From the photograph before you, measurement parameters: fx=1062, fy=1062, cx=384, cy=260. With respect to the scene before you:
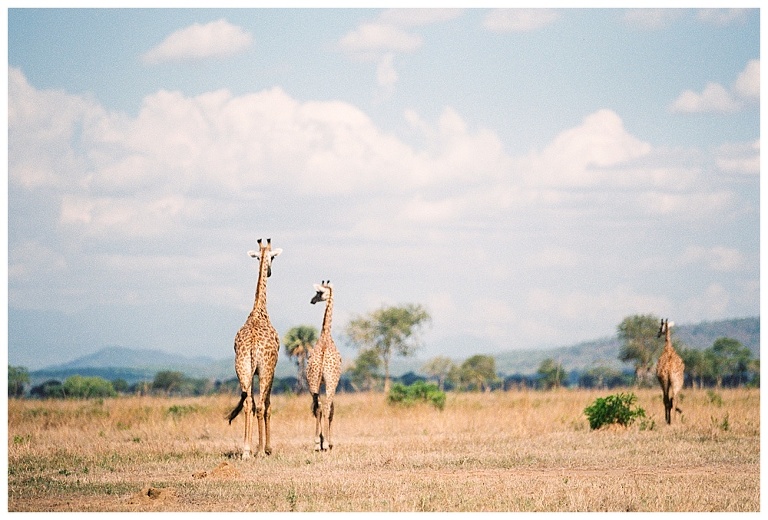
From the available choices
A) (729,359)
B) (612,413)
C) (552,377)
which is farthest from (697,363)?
(612,413)

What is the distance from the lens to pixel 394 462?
16797 millimetres

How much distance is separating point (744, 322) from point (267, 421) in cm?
13831

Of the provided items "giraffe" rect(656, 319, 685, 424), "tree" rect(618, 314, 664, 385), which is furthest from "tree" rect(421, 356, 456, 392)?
"giraffe" rect(656, 319, 685, 424)

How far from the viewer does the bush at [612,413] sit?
73.2ft

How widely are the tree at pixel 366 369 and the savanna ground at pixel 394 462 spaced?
43213mm

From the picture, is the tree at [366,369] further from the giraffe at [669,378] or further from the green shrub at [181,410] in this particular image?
the giraffe at [669,378]

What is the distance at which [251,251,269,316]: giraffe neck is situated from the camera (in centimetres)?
1789

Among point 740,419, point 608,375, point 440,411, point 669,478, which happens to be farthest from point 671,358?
point 608,375

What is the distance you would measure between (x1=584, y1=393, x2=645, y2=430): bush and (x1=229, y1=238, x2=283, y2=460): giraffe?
25.6ft

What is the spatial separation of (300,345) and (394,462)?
3516 cm

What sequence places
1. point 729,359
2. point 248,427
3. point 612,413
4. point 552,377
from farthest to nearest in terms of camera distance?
point 729,359 < point 552,377 < point 612,413 < point 248,427

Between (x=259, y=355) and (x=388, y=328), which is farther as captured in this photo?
(x=388, y=328)

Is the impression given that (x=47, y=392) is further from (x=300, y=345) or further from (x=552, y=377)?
(x=552, y=377)

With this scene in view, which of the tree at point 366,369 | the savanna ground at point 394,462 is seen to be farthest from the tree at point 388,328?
the savanna ground at point 394,462
